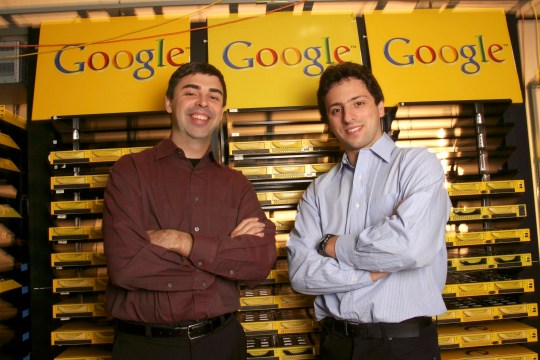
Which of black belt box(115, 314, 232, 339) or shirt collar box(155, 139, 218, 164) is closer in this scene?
black belt box(115, 314, 232, 339)

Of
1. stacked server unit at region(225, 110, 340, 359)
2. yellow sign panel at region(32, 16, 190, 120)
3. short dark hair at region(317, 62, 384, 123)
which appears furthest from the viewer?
yellow sign panel at region(32, 16, 190, 120)

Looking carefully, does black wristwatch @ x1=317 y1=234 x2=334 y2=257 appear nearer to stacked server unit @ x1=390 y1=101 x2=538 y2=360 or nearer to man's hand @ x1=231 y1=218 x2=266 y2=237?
man's hand @ x1=231 y1=218 x2=266 y2=237

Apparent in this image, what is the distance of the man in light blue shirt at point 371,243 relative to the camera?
1.63 m

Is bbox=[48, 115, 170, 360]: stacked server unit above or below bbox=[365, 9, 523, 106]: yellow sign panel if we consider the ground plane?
below

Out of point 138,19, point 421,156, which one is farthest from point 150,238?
point 138,19

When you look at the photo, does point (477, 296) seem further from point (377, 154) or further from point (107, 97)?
point (107, 97)

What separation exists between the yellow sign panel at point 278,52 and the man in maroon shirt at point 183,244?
0.63 metres

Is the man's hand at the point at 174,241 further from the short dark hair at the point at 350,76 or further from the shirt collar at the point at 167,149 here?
the short dark hair at the point at 350,76

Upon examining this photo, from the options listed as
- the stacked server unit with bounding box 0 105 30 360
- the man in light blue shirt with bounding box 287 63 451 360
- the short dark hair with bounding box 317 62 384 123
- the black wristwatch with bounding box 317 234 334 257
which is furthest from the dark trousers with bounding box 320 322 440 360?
the stacked server unit with bounding box 0 105 30 360

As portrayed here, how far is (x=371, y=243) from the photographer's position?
1614 millimetres

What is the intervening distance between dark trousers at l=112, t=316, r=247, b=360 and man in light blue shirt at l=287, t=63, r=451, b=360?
1.43ft

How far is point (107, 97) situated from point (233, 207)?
4.26ft

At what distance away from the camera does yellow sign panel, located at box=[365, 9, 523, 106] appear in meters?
2.69

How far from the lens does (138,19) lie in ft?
9.02
